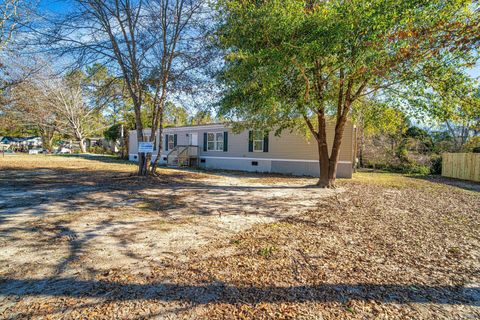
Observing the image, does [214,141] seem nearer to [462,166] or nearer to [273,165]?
[273,165]

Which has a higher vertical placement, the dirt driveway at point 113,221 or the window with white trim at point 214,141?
the window with white trim at point 214,141

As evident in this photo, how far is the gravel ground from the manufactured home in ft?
21.3

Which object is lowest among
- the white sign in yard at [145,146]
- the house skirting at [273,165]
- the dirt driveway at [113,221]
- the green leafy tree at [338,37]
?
the dirt driveway at [113,221]

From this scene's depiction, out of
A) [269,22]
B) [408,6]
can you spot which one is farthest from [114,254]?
[408,6]

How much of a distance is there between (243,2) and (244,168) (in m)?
10.4

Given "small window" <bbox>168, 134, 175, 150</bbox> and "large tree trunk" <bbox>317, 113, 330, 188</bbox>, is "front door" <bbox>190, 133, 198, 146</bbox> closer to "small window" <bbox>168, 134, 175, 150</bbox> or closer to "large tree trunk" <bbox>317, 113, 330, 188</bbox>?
"small window" <bbox>168, 134, 175, 150</bbox>

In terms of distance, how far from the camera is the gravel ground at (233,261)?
217 cm

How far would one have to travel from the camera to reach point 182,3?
886 centimetres

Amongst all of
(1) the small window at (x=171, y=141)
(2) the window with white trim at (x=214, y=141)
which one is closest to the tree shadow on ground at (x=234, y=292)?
(2) the window with white trim at (x=214, y=141)

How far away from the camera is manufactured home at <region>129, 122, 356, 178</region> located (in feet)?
42.1

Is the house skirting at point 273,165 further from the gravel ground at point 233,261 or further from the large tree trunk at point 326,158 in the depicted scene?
the gravel ground at point 233,261

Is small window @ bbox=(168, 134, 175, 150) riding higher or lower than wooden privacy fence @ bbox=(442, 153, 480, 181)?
higher

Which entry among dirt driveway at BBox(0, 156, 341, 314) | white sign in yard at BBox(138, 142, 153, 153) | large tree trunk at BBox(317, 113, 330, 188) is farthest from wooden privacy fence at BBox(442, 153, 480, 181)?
white sign in yard at BBox(138, 142, 153, 153)

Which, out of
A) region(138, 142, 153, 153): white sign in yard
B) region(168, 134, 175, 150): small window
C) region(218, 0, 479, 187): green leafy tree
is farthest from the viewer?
region(168, 134, 175, 150): small window
